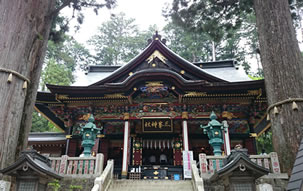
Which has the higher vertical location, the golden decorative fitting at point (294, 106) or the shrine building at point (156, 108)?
the shrine building at point (156, 108)

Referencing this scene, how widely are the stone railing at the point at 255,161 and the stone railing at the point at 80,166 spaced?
3.10 metres

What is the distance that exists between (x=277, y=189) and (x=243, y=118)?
5.51 meters

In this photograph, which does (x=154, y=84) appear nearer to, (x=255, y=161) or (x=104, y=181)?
(x=104, y=181)

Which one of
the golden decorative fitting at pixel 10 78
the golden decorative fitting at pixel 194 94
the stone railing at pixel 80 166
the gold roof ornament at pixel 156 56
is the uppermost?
the gold roof ornament at pixel 156 56

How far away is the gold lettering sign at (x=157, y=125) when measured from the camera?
11844mm

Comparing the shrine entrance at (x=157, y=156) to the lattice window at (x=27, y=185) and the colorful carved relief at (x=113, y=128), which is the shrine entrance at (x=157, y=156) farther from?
the lattice window at (x=27, y=185)

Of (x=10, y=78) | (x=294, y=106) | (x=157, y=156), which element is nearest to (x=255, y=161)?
(x=294, y=106)

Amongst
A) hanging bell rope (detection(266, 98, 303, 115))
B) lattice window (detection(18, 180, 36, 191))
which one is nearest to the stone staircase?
lattice window (detection(18, 180, 36, 191))

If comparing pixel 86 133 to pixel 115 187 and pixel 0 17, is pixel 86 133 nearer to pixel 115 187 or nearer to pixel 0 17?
pixel 115 187

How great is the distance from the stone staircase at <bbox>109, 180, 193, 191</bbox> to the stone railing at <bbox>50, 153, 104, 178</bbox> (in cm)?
84

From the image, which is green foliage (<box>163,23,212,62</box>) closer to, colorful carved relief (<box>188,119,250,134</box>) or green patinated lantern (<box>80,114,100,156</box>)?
colorful carved relief (<box>188,119,250,134</box>)

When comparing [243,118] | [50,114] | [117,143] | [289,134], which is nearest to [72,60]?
[50,114]

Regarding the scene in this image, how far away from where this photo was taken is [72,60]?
2909 cm

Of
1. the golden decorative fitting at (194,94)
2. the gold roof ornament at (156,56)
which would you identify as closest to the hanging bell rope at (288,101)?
the golden decorative fitting at (194,94)
